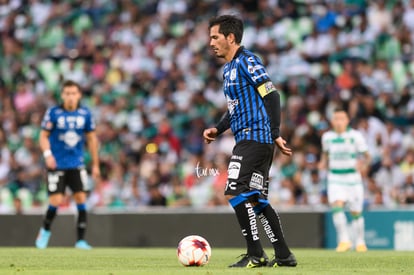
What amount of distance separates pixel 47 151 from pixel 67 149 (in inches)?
→ 18.3

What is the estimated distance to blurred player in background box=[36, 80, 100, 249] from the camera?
48.0 feet

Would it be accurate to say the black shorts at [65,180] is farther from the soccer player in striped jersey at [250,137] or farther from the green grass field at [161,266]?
the soccer player in striped jersey at [250,137]

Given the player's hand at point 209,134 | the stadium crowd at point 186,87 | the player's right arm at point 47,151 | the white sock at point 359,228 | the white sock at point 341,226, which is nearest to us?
the player's hand at point 209,134

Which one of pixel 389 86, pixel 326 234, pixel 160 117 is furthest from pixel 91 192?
pixel 389 86

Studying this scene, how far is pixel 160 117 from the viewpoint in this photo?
2148cm

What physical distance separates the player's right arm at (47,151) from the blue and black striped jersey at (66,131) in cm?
10

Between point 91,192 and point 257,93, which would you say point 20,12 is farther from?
point 257,93

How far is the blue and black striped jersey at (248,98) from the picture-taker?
354 inches

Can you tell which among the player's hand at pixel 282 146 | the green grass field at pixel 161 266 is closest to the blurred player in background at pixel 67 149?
the green grass field at pixel 161 266

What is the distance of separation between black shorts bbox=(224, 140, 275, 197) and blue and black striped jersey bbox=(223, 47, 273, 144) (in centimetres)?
8

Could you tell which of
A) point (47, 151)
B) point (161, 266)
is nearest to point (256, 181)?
point (161, 266)

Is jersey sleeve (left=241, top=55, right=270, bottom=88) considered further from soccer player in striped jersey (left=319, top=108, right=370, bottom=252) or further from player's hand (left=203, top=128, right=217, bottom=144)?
soccer player in striped jersey (left=319, top=108, right=370, bottom=252)

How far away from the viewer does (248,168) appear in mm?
8859

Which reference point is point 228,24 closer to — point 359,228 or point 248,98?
point 248,98
